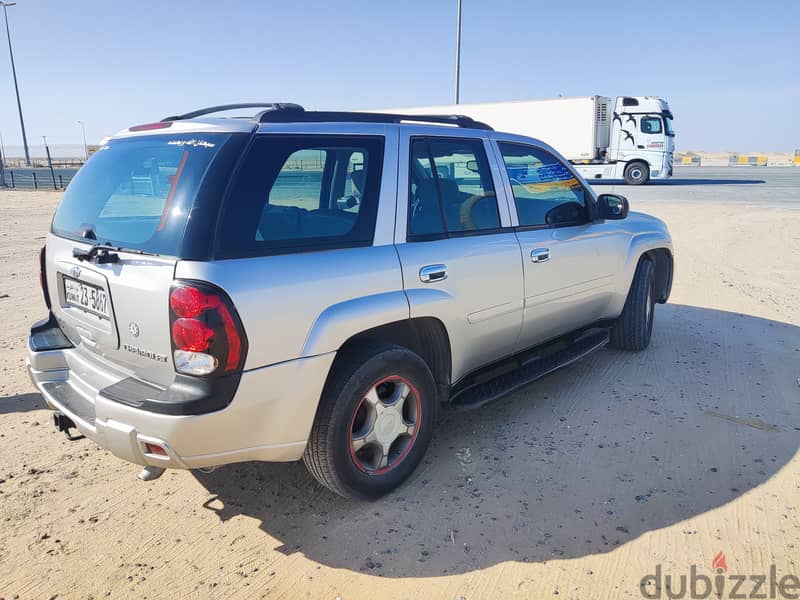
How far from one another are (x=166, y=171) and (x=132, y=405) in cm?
103

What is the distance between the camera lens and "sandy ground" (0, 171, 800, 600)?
254cm

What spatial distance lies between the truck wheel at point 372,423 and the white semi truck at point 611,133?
77.7ft

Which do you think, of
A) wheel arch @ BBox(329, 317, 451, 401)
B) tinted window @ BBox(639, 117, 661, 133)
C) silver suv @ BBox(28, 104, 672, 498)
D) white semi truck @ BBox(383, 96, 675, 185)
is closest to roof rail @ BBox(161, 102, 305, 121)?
silver suv @ BBox(28, 104, 672, 498)

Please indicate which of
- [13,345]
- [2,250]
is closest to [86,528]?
[13,345]

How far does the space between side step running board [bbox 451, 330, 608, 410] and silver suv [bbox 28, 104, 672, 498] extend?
0.02m

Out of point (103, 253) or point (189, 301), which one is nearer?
point (189, 301)

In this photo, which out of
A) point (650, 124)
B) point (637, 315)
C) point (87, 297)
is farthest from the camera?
point (650, 124)

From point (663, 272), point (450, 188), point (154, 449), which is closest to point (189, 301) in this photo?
point (154, 449)

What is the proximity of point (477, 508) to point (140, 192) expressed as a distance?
7.43 feet

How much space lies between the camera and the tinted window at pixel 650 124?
2416cm

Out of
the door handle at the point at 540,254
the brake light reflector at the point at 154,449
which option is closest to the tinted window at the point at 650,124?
the door handle at the point at 540,254

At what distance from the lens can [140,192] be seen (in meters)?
2.86

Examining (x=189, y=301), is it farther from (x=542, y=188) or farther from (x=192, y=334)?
(x=542, y=188)

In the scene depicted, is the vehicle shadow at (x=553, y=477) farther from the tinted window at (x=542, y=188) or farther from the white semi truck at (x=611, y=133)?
the white semi truck at (x=611, y=133)
